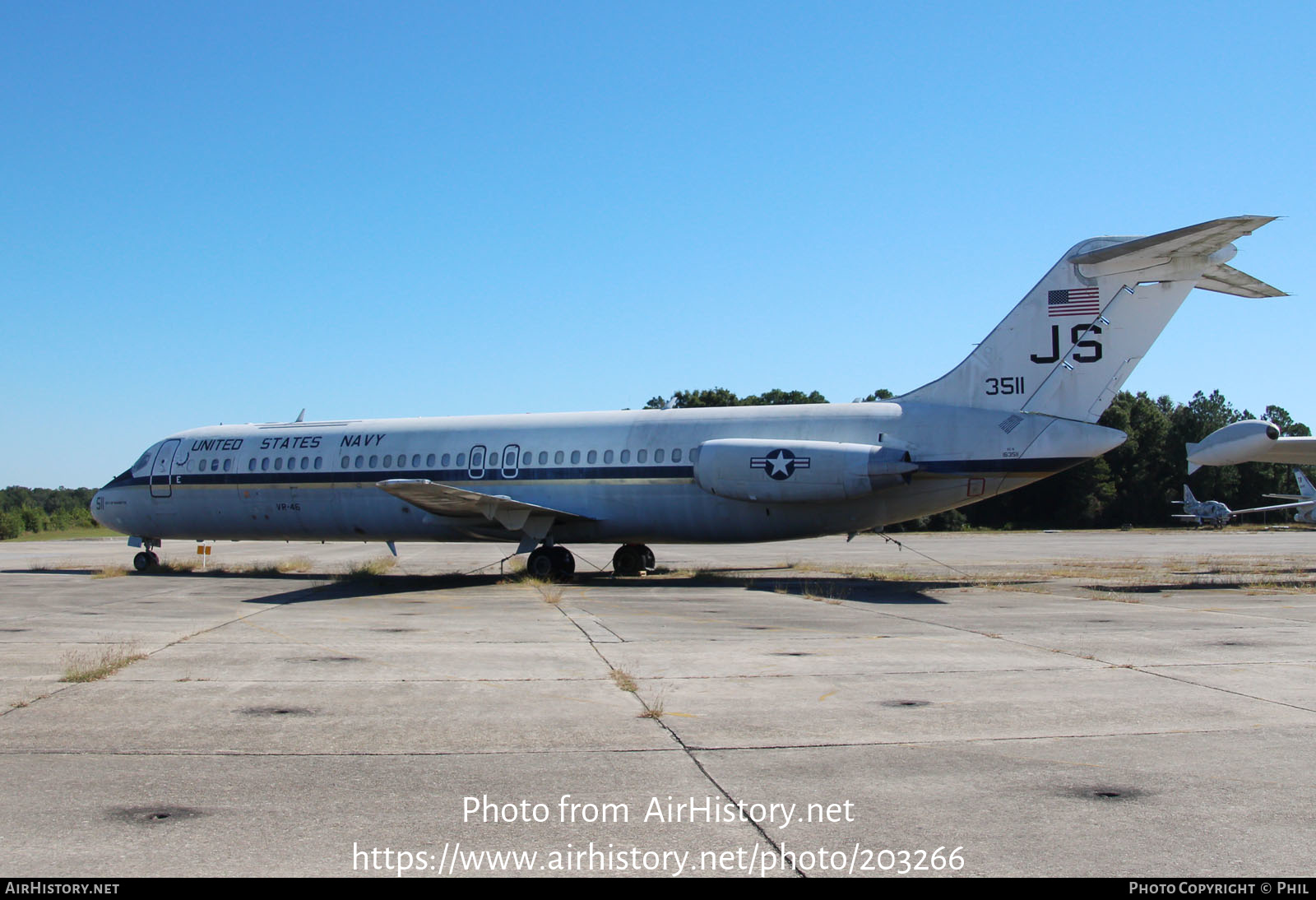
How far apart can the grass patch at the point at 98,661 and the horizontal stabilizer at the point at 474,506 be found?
345 inches

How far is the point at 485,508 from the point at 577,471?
7.26 ft

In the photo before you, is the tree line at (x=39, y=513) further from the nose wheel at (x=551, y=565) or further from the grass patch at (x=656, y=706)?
the grass patch at (x=656, y=706)

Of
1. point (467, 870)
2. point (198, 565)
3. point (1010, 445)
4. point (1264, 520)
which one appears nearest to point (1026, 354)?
point (1010, 445)

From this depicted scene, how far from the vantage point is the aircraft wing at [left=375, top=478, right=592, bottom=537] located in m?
20.1

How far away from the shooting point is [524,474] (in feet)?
73.6

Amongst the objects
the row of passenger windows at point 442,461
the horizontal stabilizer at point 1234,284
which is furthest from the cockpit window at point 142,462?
the horizontal stabilizer at point 1234,284

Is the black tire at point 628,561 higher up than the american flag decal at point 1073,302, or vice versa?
the american flag decal at point 1073,302

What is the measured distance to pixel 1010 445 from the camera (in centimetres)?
1833

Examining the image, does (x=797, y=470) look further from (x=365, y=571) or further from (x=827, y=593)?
(x=365, y=571)

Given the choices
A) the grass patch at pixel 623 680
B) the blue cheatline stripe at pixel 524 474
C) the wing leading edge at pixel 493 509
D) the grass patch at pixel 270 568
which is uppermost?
the blue cheatline stripe at pixel 524 474

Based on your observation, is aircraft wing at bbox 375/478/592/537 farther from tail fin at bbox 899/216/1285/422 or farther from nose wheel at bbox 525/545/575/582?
tail fin at bbox 899/216/1285/422

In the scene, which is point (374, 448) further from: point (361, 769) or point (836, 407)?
point (361, 769)

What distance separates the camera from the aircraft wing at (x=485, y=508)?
2008 cm

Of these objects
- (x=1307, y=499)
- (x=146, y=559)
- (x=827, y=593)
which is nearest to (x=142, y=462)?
(x=146, y=559)
